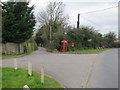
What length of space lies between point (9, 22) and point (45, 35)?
1484 cm

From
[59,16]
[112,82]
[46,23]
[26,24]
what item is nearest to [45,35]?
[46,23]

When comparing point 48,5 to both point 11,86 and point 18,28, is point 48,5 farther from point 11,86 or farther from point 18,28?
point 11,86

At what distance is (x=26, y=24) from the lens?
17859 millimetres

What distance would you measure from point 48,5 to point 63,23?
5848 mm

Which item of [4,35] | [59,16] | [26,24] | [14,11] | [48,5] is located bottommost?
[4,35]

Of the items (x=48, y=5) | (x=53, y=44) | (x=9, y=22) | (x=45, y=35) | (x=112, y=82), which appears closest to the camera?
(x=112, y=82)

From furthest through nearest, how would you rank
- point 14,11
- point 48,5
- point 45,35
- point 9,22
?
point 48,5
point 45,35
point 14,11
point 9,22

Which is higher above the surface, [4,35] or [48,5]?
[48,5]

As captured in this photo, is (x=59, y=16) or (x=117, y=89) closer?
(x=117, y=89)

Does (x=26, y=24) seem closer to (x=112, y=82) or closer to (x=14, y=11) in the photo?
(x=14, y=11)

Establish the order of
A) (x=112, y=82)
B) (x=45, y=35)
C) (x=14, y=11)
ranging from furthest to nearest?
(x=45, y=35), (x=14, y=11), (x=112, y=82)

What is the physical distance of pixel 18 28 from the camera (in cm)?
1745

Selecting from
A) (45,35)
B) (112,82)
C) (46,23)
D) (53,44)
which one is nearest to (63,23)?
(46,23)

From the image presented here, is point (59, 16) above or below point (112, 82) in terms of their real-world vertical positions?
above
